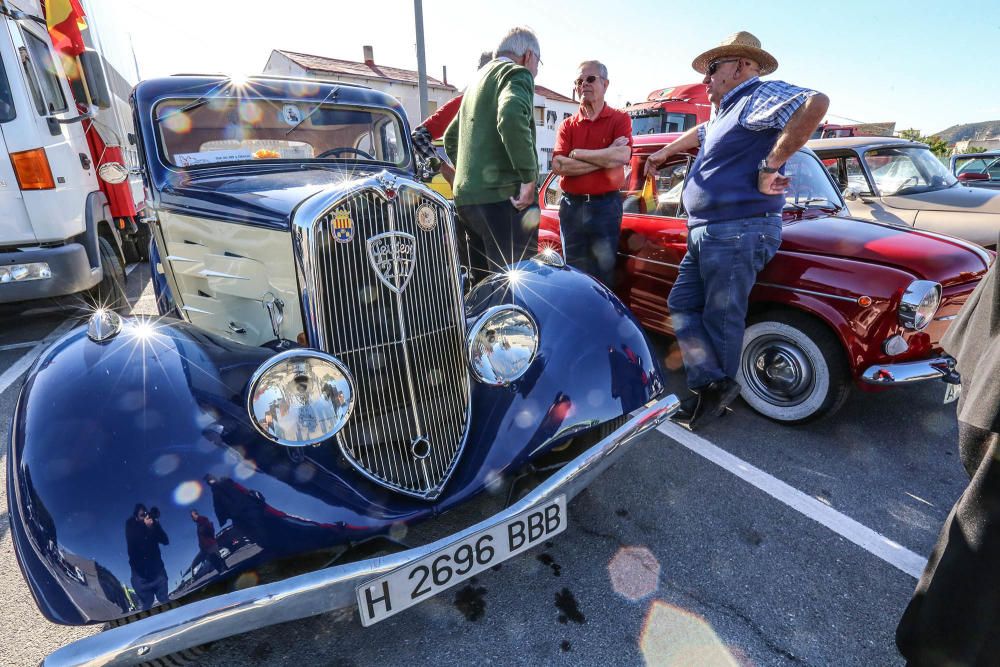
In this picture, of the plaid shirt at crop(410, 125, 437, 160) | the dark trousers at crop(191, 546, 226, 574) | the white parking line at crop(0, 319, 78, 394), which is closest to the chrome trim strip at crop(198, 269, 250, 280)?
the dark trousers at crop(191, 546, 226, 574)

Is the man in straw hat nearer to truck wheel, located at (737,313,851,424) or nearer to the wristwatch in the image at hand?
the wristwatch

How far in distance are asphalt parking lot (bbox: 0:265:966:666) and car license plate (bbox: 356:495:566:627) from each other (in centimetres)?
38

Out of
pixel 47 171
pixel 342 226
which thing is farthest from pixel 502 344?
pixel 47 171

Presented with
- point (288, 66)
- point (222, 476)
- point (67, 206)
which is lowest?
point (222, 476)

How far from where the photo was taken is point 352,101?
3.13 metres

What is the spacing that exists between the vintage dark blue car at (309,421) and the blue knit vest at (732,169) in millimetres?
970

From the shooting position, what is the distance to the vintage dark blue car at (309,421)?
4.09 ft

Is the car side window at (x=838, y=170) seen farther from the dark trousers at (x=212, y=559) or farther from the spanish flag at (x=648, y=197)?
→ the dark trousers at (x=212, y=559)

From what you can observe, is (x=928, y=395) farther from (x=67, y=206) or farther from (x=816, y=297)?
(x=67, y=206)

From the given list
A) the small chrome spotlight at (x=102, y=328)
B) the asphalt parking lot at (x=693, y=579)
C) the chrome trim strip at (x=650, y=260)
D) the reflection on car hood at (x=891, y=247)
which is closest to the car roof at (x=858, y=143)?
the reflection on car hood at (x=891, y=247)

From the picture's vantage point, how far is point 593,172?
3510 mm

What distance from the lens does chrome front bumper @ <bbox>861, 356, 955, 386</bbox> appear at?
2.63 meters

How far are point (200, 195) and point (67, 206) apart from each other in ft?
9.10

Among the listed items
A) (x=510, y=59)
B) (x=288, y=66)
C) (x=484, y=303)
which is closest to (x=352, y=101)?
(x=510, y=59)
